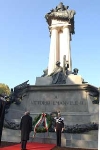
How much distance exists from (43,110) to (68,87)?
2.43 metres

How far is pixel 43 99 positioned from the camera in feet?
52.9

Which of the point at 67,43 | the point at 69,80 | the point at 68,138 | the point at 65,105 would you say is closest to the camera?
the point at 68,138

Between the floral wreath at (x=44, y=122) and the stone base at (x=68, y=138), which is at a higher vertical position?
the floral wreath at (x=44, y=122)

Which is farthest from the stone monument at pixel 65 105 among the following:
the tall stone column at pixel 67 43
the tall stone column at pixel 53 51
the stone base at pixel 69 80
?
the tall stone column at pixel 67 43

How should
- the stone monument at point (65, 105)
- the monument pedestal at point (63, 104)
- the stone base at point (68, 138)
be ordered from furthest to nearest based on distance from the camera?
the monument pedestal at point (63, 104) < the stone monument at point (65, 105) < the stone base at point (68, 138)

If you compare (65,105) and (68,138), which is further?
(65,105)

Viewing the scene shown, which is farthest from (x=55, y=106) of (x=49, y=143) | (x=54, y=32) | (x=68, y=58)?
(x=54, y=32)

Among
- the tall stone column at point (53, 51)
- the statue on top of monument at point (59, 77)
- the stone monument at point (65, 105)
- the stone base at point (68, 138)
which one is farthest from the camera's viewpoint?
the tall stone column at point (53, 51)

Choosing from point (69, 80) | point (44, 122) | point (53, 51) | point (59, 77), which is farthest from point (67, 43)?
point (44, 122)

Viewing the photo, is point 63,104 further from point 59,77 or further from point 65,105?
point 59,77

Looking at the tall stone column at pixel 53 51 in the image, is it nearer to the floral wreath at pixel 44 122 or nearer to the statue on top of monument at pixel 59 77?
the statue on top of monument at pixel 59 77

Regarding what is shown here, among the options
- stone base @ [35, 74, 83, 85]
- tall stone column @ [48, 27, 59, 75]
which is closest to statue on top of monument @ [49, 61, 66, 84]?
stone base @ [35, 74, 83, 85]

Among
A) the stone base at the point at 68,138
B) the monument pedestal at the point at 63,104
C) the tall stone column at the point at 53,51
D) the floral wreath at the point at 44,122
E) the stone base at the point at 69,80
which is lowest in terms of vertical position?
the stone base at the point at 68,138

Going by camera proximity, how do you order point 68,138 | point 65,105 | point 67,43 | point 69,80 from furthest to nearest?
1. point 67,43
2. point 69,80
3. point 65,105
4. point 68,138
